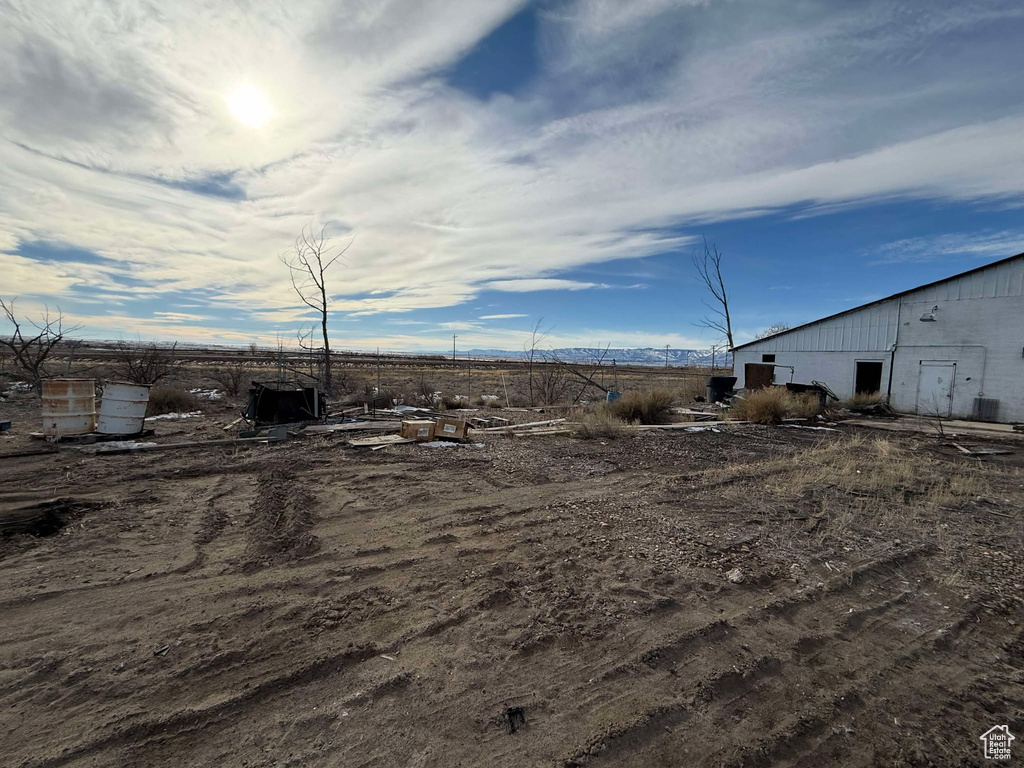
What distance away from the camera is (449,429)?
10898 millimetres

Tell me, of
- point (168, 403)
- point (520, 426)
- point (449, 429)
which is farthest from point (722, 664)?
point (168, 403)

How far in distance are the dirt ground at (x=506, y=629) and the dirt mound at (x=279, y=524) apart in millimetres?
48

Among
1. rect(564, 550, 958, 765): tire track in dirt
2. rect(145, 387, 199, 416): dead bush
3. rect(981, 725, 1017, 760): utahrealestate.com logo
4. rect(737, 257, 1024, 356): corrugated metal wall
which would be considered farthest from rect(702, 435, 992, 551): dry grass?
rect(145, 387, 199, 416): dead bush

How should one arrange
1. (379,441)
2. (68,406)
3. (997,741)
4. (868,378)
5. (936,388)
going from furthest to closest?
(868,378)
(936,388)
(379,441)
(68,406)
(997,741)

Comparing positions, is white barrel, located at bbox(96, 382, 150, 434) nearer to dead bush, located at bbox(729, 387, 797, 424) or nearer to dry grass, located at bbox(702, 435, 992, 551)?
dry grass, located at bbox(702, 435, 992, 551)

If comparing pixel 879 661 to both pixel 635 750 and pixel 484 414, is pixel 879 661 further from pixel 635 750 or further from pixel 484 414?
pixel 484 414

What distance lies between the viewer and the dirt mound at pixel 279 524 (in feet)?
14.9

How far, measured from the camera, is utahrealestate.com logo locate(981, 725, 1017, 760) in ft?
7.64

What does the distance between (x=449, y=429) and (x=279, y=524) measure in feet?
18.7

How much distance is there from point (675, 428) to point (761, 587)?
10.4 metres

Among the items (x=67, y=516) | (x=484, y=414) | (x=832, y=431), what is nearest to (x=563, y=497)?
(x=67, y=516)

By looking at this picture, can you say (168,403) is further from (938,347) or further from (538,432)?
(938,347)

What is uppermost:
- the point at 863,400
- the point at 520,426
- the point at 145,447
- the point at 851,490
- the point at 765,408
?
the point at 863,400

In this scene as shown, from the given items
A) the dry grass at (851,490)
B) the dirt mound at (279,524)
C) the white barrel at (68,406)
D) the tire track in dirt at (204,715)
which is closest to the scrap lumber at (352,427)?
the white barrel at (68,406)
